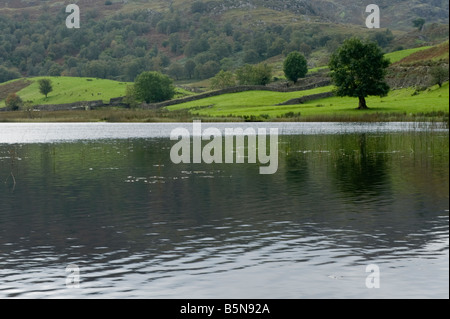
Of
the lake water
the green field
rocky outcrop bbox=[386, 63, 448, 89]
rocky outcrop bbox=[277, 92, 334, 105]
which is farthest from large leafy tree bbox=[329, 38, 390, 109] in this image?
the lake water

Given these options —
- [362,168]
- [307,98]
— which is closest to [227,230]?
[362,168]

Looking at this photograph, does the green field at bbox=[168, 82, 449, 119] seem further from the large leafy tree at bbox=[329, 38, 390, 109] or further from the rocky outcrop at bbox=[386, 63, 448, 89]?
the rocky outcrop at bbox=[386, 63, 448, 89]

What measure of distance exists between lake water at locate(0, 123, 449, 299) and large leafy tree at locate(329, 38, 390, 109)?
7446cm

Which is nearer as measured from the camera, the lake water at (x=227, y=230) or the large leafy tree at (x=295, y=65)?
the lake water at (x=227, y=230)

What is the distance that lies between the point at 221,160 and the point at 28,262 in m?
36.0

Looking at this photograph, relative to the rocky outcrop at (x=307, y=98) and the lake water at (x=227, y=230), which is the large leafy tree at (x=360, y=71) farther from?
the lake water at (x=227, y=230)

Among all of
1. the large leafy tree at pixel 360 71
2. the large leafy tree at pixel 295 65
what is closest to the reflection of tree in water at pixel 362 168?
the large leafy tree at pixel 360 71

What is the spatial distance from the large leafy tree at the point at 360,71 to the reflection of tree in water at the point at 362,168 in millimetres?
52748

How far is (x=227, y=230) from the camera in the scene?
2652cm

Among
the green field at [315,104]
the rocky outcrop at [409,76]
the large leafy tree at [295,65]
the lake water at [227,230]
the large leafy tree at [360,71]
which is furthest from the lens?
the large leafy tree at [295,65]

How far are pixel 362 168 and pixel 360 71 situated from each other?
7991 centimetres

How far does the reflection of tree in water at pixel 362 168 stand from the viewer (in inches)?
1497

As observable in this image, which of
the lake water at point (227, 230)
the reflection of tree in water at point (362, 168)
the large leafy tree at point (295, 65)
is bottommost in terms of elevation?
the lake water at point (227, 230)
